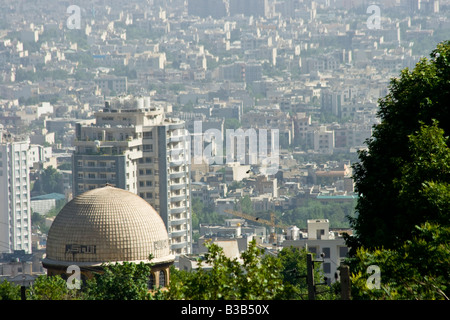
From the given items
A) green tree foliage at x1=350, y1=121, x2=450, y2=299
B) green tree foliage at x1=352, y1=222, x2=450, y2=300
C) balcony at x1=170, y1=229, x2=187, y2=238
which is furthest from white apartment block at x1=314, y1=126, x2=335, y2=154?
green tree foliage at x1=352, y1=222, x2=450, y2=300

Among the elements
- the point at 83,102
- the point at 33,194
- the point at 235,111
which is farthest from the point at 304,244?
the point at 83,102


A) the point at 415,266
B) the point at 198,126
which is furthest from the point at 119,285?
the point at 198,126

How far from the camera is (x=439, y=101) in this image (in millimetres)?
17797

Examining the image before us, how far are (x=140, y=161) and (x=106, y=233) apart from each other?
3624 cm

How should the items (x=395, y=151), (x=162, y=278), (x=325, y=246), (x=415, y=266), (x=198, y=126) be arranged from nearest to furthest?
(x=415, y=266)
(x=395, y=151)
(x=162, y=278)
(x=325, y=246)
(x=198, y=126)

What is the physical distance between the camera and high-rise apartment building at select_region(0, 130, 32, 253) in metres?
83.0

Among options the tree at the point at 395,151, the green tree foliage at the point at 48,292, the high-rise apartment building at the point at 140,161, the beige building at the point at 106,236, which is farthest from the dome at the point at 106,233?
the high-rise apartment building at the point at 140,161

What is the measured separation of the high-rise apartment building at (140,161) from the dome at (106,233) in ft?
108

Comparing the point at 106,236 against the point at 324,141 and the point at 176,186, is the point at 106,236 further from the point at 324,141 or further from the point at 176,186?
the point at 324,141

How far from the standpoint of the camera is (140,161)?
62.0 meters

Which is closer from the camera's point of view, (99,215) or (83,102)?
(99,215)

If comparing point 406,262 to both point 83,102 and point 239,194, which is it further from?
point 83,102

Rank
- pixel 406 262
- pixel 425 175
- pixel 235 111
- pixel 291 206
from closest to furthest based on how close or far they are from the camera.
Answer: pixel 406 262 → pixel 425 175 → pixel 291 206 → pixel 235 111
